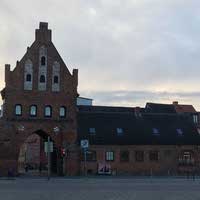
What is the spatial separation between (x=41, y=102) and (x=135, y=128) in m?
15.4

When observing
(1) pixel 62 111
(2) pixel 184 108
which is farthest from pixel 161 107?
(1) pixel 62 111

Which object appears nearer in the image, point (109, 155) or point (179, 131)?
point (109, 155)

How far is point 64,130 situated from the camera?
227ft

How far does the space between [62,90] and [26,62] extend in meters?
5.79

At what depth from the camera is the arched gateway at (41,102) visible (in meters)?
67.7

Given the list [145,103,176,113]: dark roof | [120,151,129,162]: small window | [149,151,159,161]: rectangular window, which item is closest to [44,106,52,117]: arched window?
[120,151,129,162]: small window

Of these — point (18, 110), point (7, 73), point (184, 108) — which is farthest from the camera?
point (184, 108)

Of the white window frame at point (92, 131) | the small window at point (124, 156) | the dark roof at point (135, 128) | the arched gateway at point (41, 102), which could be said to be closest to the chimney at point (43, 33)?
the arched gateway at point (41, 102)

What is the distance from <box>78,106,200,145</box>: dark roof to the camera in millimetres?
74125

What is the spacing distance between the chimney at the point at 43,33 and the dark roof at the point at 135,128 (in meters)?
12.5

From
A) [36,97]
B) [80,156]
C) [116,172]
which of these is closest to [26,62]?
[36,97]

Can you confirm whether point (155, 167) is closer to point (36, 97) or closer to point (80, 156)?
point (80, 156)

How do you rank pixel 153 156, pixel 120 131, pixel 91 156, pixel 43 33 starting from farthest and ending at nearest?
pixel 120 131, pixel 153 156, pixel 91 156, pixel 43 33

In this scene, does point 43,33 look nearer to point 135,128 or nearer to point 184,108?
point 135,128
